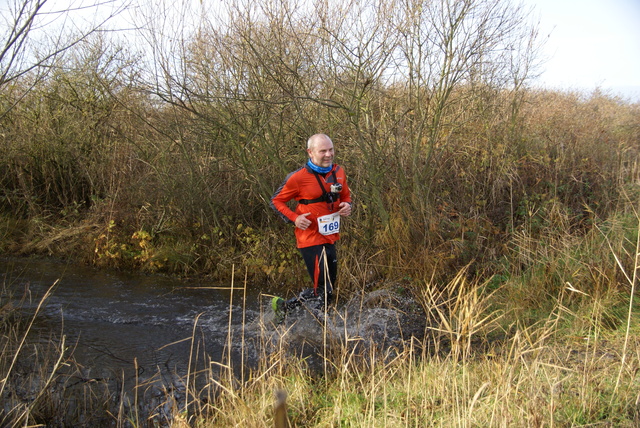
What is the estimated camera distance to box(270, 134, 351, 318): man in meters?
5.03

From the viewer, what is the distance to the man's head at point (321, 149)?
4.93 m

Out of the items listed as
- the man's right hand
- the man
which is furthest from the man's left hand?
the man's right hand

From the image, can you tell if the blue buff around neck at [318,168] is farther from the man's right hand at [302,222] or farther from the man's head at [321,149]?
the man's right hand at [302,222]

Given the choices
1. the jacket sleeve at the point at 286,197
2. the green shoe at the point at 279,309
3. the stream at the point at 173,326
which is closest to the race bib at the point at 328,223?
the jacket sleeve at the point at 286,197

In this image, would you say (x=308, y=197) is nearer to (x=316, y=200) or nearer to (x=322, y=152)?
(x=316, y=200)

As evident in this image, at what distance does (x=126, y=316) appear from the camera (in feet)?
21.1

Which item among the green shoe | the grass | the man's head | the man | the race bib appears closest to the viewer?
the grass

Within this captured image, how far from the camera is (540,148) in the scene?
916 cm

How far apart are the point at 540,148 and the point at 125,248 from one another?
23.6 feet

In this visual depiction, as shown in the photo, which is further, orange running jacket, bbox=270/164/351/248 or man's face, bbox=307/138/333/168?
orange running jacket, bbox=270/164/351/248

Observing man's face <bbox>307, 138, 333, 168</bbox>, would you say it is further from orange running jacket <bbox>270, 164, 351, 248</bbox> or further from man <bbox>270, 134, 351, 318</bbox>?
orange running jacket <bbox>270, 164, 351, 248</bbox>

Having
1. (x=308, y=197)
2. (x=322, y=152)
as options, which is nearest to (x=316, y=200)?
(x=308, y=197)

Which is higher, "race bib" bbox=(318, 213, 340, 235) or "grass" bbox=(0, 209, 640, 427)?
"race bib" bbox=(318, 213, 340, 235)

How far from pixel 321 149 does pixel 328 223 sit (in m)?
0.74
